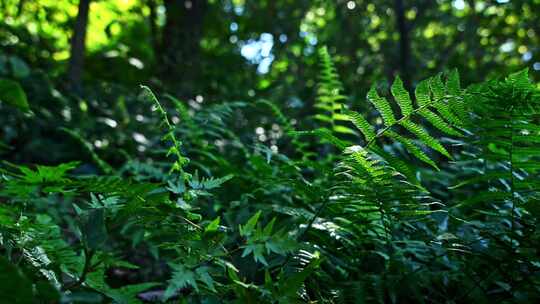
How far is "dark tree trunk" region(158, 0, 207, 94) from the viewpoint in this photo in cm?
494

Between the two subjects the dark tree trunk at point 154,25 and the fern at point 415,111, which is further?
the dark tree trunk at point 154,25

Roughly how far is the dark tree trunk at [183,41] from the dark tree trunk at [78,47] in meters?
0.91

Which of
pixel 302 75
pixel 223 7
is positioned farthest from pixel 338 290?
pixel 223 7

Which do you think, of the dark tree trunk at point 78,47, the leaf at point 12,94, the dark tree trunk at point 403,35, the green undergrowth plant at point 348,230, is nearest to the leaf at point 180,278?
the green undergrowth plant at point 348,230

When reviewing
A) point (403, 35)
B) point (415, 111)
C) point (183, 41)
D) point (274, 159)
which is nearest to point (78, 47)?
point (183, 41)

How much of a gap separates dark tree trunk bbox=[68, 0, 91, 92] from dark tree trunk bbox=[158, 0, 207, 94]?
91 centimetres

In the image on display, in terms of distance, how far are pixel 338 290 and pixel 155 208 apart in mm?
524

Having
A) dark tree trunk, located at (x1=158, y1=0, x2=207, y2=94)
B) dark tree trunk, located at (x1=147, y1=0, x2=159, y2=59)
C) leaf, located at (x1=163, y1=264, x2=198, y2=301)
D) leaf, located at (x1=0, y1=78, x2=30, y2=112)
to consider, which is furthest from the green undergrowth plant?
dark tree trunk, located at (x1=147, y1=0, x2=159, y2=59)

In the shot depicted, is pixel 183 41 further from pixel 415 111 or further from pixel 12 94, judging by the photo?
pixel 415 111

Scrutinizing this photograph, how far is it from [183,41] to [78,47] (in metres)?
1.17

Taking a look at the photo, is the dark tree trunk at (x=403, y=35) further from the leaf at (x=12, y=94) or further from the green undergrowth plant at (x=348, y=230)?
the leaf at (x=12, y=94)

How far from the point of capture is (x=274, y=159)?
7.66 ft

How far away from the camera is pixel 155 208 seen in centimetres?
139

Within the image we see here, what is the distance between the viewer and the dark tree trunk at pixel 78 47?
3822 mm
